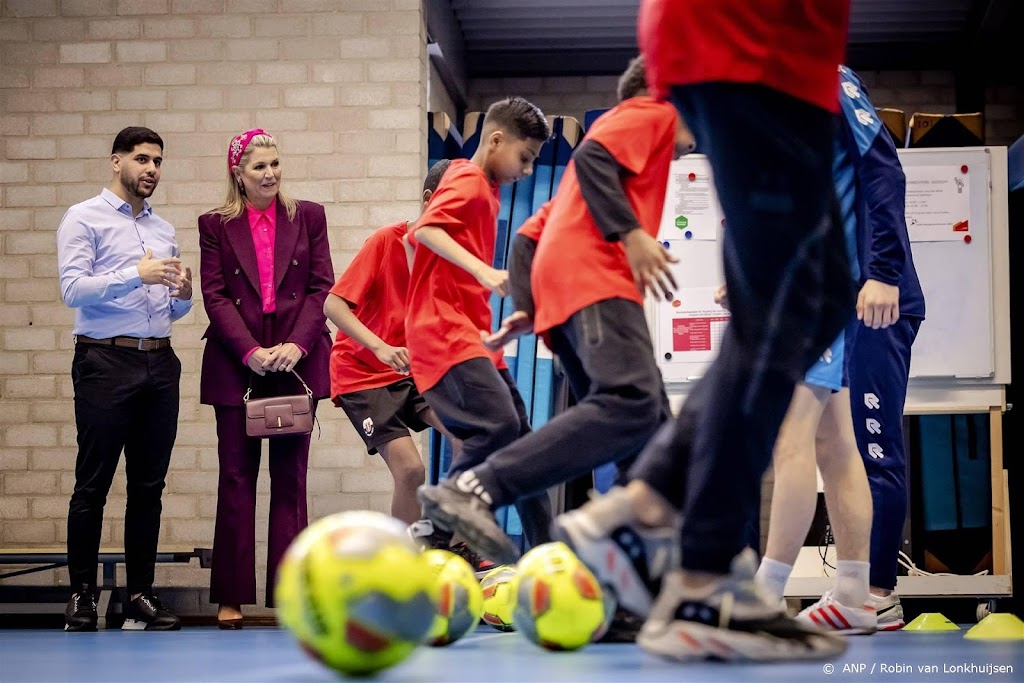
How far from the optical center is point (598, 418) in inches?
107

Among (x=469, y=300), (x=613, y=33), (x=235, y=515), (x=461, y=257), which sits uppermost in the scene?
(x=613, y=33)

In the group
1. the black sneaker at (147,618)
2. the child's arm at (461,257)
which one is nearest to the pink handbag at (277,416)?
the black sneaker at (147,618)

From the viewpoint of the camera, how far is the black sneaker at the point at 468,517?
2693 millimetres

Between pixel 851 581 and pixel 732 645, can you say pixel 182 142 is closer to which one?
pixel 851 581

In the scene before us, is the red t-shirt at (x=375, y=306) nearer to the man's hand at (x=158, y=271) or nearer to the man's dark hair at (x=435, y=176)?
the man's dark hair at (x=435, y=176)

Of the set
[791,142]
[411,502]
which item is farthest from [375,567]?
[411,502]

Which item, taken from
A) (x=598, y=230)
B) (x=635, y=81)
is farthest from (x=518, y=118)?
(x=598, y=230)

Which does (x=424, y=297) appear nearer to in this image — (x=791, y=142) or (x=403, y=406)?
(x=403, y=406)

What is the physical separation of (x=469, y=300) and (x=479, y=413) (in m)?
0.45

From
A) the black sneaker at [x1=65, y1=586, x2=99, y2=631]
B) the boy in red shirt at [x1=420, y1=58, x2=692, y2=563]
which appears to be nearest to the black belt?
the black sneaker at [x1=65, y1=586, x2=99, y2=631]

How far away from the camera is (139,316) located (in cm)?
505

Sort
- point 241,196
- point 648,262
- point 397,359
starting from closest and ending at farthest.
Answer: point 648,262 < point 397,359 < point 241,196

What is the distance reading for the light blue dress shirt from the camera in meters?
4.95

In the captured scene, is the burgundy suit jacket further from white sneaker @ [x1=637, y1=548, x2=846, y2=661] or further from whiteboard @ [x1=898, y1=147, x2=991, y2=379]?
white sneaker @ [x1=637, y1=548, x2=846, y2=661]
